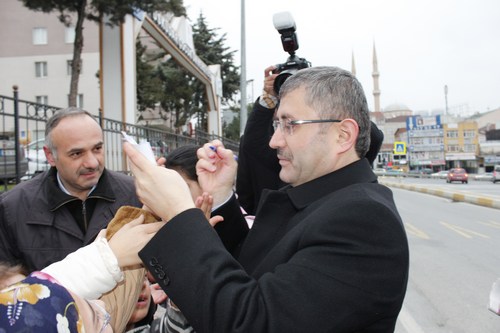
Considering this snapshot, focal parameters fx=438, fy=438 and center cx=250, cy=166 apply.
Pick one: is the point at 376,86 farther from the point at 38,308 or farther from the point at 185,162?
the point at 38,308

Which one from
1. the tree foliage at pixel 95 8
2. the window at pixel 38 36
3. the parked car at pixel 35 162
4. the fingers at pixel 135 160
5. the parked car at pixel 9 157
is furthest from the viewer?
the window at pixel 38 36

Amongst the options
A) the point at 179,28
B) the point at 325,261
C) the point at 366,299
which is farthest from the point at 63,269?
the point at 179,28

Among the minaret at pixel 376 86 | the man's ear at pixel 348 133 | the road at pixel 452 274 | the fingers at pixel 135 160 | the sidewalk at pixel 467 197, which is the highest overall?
the minaret at pixel 376 86

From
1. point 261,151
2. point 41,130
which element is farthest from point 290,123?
Answer: point 41,130

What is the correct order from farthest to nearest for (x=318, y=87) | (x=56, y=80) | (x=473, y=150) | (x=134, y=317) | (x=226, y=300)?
(x=473, y=150) → (x=56, y=80) → (x=134, y=317) → (x=318, y=87) → (x=226, y=300)

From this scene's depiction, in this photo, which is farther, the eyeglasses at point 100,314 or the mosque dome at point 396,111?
the mosque dome at point 396,111

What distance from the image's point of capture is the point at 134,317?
2115mm

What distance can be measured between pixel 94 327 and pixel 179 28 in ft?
89.3

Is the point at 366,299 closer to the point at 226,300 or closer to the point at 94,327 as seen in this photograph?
the point at 226,300

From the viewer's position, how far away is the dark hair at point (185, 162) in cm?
218

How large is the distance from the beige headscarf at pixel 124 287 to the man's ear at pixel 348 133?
0.68m

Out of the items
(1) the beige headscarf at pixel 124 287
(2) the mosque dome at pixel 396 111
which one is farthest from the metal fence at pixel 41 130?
(2) the mosque dome at pixel 396 111

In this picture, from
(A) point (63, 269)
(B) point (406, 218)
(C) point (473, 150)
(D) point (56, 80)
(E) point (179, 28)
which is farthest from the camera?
(C) point (473, 150)

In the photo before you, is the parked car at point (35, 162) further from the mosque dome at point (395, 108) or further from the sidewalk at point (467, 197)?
the mosque dome at point (395, 108)
